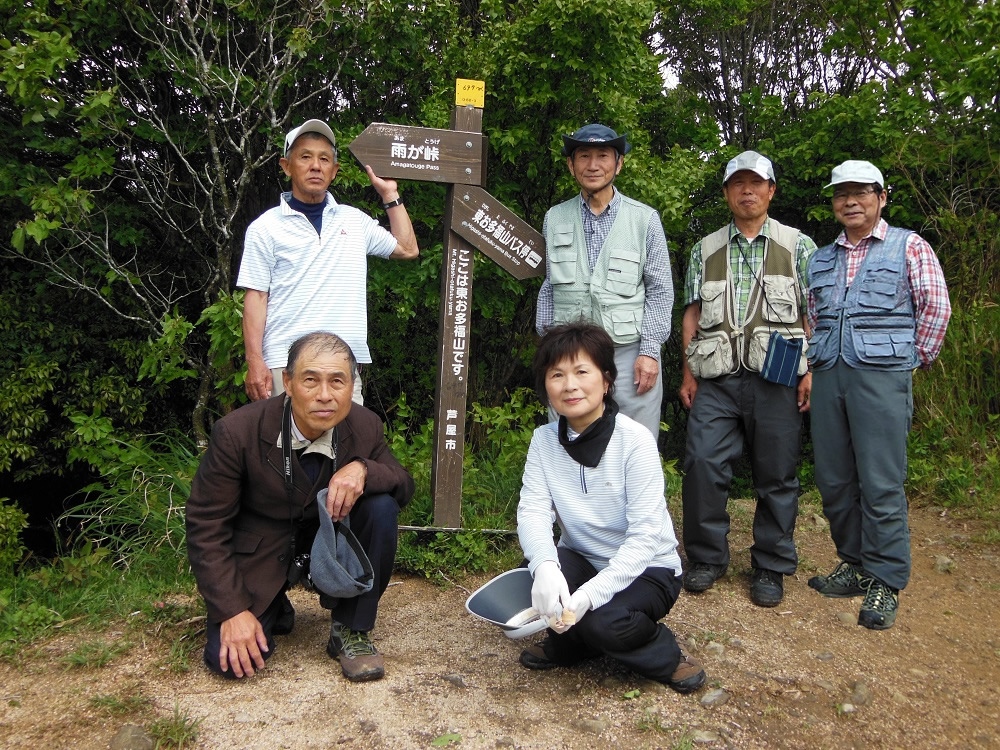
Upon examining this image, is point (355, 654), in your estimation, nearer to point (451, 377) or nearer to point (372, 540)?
point (372, 540)

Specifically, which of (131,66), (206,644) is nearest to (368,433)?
(206,644)

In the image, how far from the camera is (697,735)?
2645mm

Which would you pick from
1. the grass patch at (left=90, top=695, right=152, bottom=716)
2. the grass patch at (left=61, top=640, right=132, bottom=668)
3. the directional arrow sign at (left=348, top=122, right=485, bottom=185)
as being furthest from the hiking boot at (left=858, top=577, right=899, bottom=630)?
the grass patch at (left=61, top=640, right=132, bottom=668)

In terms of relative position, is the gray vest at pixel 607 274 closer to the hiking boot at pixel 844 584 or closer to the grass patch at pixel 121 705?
the hiking boot at pixel 844 584

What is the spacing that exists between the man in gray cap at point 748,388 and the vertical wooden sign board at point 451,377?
3.85 ft

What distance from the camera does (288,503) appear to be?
2.99m

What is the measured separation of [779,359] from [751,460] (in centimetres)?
51

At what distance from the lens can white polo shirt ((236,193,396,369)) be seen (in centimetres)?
352

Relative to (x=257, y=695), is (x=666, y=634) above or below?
above

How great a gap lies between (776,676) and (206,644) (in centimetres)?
218

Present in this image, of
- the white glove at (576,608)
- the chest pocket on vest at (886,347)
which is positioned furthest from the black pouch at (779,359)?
the white glove at (576,608)

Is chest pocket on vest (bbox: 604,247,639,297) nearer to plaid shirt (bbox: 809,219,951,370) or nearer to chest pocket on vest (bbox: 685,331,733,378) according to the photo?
chest pocket on vest (bbox: 685,331,733,378)

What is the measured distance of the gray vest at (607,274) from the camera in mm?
3861

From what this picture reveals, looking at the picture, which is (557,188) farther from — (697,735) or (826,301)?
(697,735)
